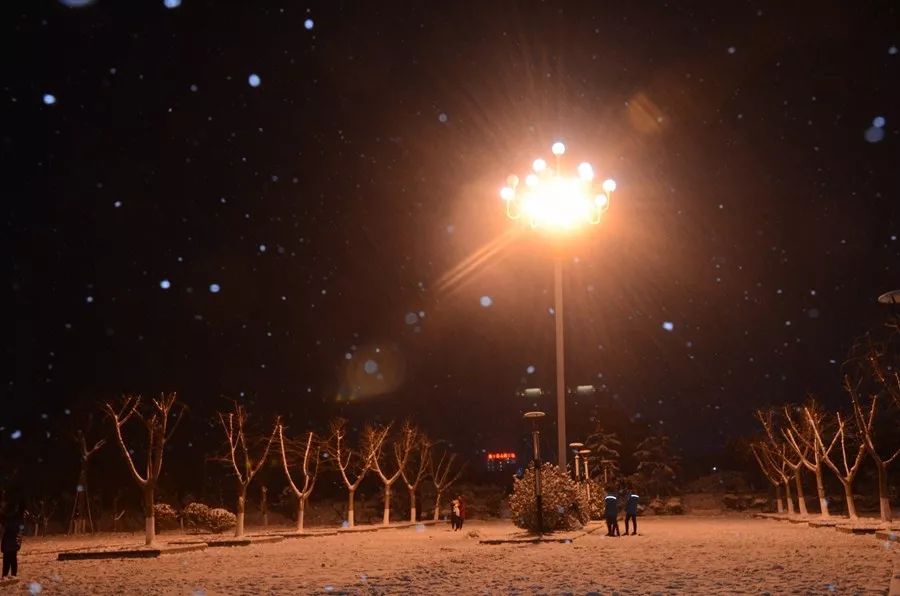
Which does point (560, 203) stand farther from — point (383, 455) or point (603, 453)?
point (603, 453)

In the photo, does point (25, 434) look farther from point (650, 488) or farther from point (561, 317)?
point (650, 488)

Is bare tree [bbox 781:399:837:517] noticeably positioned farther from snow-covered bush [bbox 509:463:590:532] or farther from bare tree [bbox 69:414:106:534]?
bare tree [bbox 69:414:106:534]

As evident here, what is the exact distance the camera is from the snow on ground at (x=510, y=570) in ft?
44.2

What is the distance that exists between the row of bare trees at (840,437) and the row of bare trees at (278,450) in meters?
22.5

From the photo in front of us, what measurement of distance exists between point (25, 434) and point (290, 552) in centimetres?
4301

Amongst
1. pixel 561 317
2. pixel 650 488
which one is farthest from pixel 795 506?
pixel 561 317

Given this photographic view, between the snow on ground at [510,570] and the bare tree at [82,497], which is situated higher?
the bare tree at [82,497]

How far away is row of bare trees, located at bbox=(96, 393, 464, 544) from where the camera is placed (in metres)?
30.6

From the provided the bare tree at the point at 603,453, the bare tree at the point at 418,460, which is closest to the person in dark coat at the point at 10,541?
the bare tree at the point at 418,460

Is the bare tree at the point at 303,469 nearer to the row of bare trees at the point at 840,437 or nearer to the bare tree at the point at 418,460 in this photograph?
the bare tree at the point at 418,460

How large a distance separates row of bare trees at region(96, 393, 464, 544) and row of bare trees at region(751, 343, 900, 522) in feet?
73.9

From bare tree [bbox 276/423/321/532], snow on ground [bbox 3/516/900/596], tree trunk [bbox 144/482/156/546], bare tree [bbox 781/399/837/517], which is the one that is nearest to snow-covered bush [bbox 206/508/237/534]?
bare tree [bbox 276/423/321/532]

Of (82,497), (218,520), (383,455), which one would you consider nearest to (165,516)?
(82,497)

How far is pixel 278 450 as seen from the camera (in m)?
52.6
